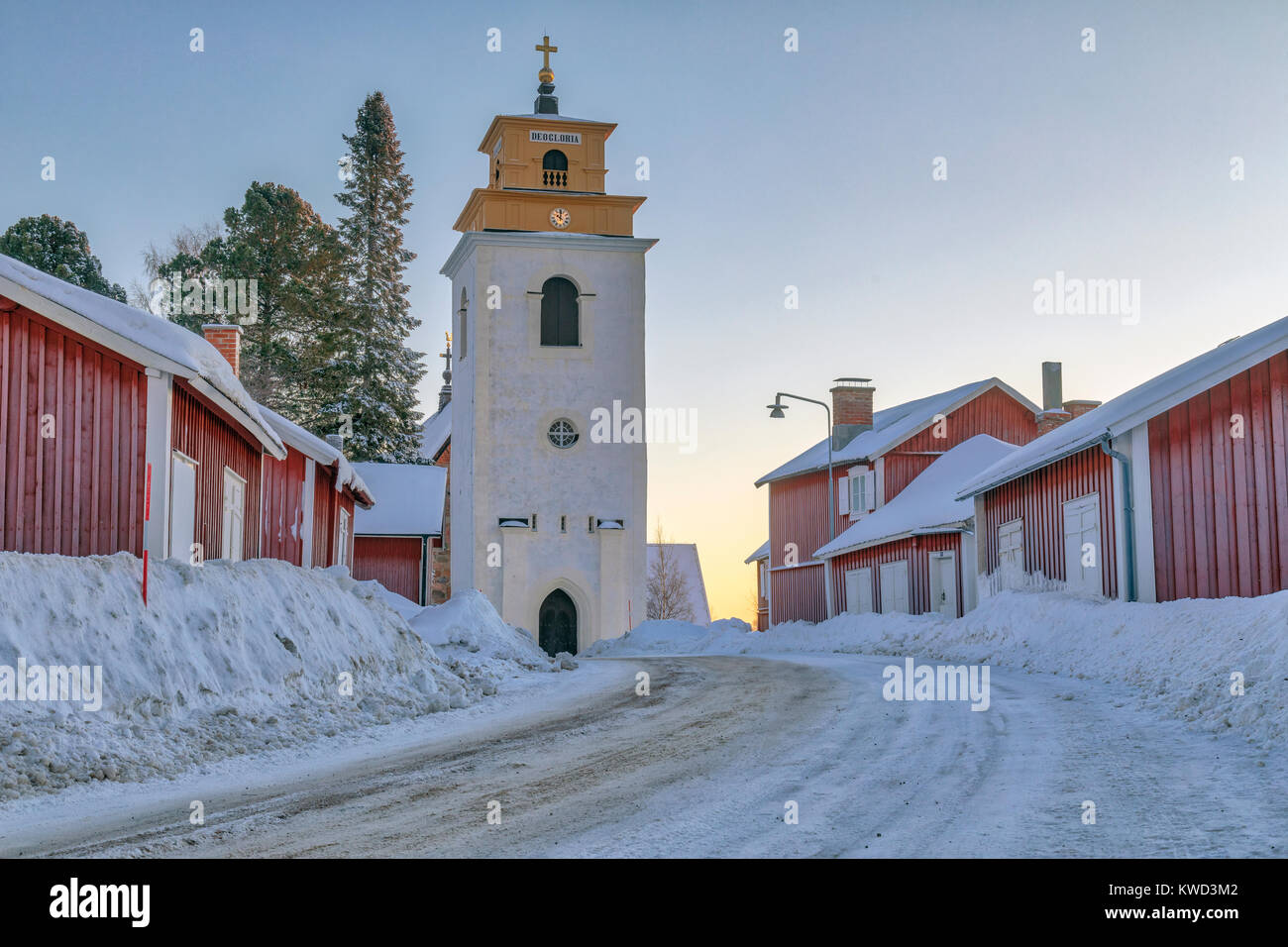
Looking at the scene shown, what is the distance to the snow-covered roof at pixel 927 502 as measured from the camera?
31.0 meters

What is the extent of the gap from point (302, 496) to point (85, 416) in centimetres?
1032

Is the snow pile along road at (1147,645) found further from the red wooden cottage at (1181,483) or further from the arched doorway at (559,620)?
the arched doorway at (559,620)

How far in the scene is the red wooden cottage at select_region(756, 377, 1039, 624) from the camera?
3700 cm

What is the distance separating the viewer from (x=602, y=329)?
1583 inches

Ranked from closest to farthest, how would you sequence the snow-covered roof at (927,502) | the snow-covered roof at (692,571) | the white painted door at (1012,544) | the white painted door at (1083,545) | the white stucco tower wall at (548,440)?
the white painted door at (1083,545), the white painted door at (1012,544), the snow-covered roof at (927,502), the white stucco tower wall at (548,440), the snow-covered roof at (692,571)

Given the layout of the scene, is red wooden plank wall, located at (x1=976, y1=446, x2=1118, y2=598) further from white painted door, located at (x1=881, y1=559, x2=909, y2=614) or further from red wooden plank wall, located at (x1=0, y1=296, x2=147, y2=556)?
red wooden plank wall, located at (x1=0, y1=296, x2=147, y2=556)

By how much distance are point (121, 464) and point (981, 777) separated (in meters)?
9.98

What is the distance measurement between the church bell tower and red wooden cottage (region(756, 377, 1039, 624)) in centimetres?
564

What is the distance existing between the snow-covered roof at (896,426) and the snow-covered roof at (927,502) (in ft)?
3.88

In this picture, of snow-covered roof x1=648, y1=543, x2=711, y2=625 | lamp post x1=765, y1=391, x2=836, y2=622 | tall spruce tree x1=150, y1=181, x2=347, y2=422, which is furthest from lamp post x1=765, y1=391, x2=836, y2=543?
snow-covered roof x1=648, y1=543, x2=711, y2=625

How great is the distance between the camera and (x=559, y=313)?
40250 mm

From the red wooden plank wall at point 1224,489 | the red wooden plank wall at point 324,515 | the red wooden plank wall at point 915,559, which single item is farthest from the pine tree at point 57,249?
the red wooden plank wall at point 1224,489

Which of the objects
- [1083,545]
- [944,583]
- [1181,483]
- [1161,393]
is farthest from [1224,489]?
[944,583]
